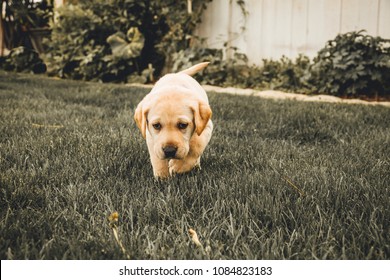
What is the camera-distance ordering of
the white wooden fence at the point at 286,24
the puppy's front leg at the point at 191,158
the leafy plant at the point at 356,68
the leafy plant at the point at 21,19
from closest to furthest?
the puppy's front leg at the point at 191,158
the leafy plant at the point at 356,68
the white wooden fence at the point at 286,24
the leafy plant at the point at 21,19

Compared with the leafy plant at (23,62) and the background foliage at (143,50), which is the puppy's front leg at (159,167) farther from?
the leafy plant at (23,62)

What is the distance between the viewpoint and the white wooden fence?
727cm

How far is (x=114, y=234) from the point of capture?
5.29 ft

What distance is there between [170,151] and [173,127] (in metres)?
0.18

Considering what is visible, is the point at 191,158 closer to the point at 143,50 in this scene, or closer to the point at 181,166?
the point at 181,166

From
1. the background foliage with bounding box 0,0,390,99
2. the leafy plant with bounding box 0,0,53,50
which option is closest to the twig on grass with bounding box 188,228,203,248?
the background foliage with bounding box 0,0,390,99

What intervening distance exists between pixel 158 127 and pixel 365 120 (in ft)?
8.75

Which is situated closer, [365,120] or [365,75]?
[365,120]

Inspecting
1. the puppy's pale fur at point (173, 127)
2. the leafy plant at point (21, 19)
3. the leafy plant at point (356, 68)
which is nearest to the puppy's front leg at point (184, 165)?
the puppy's pale fur at point (173, 127)

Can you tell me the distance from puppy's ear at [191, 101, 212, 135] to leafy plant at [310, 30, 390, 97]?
4.38m

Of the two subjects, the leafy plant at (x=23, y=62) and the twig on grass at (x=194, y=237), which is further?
the leafy plant at (x=23, y=62)

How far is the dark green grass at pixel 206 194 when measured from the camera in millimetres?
1532
